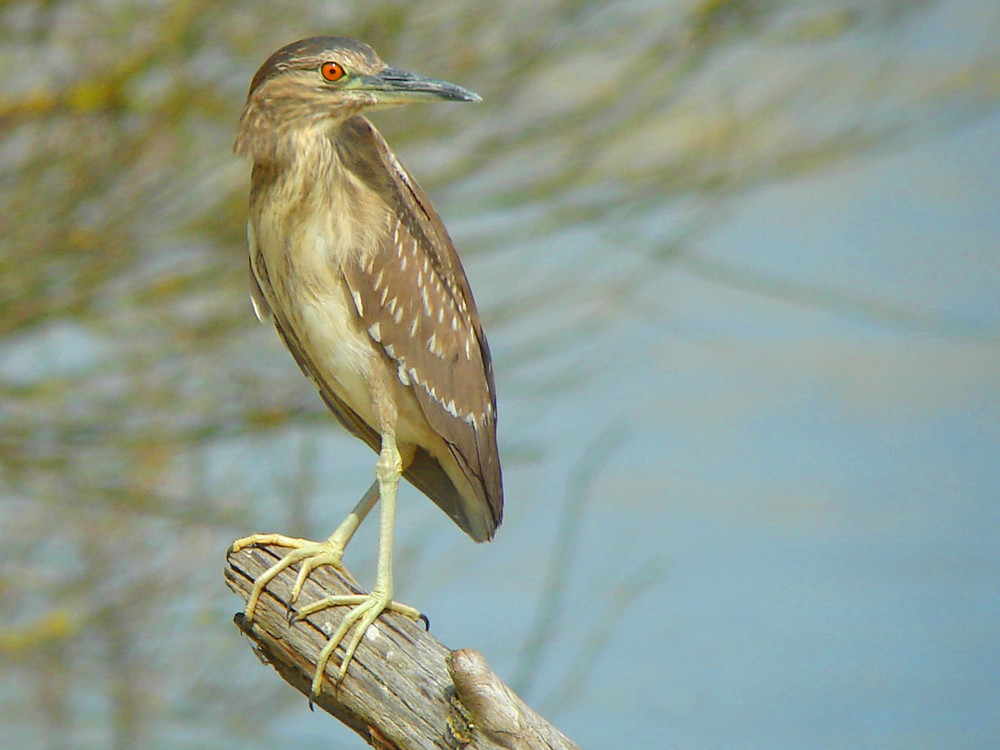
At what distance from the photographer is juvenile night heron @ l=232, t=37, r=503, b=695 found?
5.64ft

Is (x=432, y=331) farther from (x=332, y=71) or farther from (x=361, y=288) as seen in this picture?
(x=332, y=71)

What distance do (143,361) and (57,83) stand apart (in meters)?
0.68

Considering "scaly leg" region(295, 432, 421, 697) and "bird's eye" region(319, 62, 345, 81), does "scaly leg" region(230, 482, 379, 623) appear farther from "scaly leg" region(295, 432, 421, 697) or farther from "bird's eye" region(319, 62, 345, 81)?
"bird's eye" region(319, 62, 345, 81)

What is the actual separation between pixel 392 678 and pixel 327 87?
879mm

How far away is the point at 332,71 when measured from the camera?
1706mm

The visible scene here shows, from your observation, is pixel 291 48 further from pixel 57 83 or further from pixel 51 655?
pixel 51 655

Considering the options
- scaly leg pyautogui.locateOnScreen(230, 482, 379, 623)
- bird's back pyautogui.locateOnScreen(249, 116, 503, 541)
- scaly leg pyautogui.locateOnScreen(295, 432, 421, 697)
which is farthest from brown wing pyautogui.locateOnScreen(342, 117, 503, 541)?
scaly leg pyautogui.locateOnScreen(230, 482, 379, 623)

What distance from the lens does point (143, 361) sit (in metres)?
2.80

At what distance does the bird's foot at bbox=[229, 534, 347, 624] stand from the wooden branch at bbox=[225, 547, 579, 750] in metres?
0.01

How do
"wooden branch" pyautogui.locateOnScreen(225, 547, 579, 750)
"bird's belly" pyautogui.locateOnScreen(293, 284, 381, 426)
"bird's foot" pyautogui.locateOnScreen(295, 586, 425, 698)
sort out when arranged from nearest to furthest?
"wooden branch" pyautogui.locateOnScreen(225, 547, 579, 750) < "bird's foot" pyautogui.locateOnScreen(295, 586, 425, 698) < "bird's belly" pyautogui.locateOnScreen(293, 284, 381, 426)

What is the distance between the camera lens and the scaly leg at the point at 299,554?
1.74 metres

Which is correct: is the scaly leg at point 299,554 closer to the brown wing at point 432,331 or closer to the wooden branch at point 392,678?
the wooden branch at point 392,678

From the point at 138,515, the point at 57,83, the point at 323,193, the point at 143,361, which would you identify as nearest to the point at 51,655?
the point at 138,515

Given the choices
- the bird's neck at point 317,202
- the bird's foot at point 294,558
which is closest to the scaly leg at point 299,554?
the bird's foot at point 294,558
